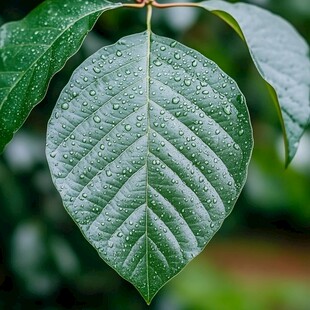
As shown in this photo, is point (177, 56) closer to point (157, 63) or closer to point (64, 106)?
point (157, 63)

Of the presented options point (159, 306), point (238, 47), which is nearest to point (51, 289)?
point (159, 306)

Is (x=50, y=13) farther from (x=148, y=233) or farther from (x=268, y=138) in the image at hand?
(x=268, y=138)

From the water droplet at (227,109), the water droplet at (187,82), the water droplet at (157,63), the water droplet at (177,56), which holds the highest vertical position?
the water droplet at (177,56)

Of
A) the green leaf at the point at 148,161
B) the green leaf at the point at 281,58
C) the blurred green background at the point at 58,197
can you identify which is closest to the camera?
the green leaf at the point at 148,161

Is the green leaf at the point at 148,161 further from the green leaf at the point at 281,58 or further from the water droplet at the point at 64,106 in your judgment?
the green leaf at the point at 281,58

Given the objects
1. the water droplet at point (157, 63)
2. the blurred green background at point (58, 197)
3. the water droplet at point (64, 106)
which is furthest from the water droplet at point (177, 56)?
the blurred green background at point (58, 197)
